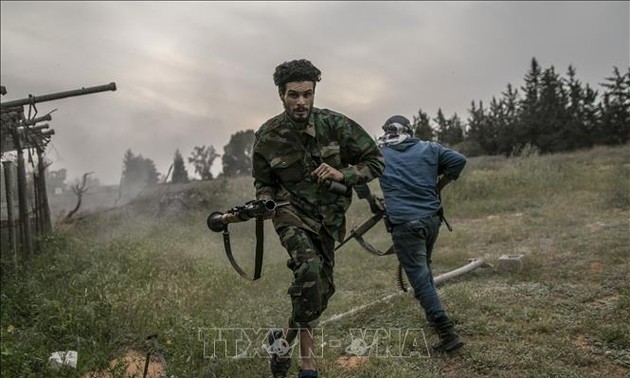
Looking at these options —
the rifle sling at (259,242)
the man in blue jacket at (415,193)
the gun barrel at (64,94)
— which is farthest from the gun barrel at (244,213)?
the gun barrel at (64,94)

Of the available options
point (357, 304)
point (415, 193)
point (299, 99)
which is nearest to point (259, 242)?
point (299, 99)

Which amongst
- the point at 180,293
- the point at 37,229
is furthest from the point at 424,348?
the point at 37,229

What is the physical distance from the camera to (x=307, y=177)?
139 inches

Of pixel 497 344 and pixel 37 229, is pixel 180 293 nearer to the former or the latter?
pixel 497 344

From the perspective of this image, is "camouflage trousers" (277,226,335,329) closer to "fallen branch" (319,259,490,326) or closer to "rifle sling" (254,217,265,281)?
"rifle sling" (254,217,265,281)

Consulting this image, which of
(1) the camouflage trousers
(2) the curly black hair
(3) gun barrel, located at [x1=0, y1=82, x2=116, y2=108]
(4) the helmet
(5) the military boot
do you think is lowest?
(5) the military boot

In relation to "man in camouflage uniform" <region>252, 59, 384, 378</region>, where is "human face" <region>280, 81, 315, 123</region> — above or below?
above

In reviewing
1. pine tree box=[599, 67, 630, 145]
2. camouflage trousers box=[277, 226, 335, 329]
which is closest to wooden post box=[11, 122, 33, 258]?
camouflage trousers box=[277, 226, 335, 329]

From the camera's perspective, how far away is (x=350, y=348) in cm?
445

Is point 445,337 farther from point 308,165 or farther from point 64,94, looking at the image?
point 64,94

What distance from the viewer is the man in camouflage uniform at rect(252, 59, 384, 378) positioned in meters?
3.40

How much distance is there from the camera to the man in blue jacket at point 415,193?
4.45 meters

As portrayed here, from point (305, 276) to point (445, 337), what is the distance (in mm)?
1439

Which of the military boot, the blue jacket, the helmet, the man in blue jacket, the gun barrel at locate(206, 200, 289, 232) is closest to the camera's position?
the gun barrel at locate(206, 200, 289, 232)
